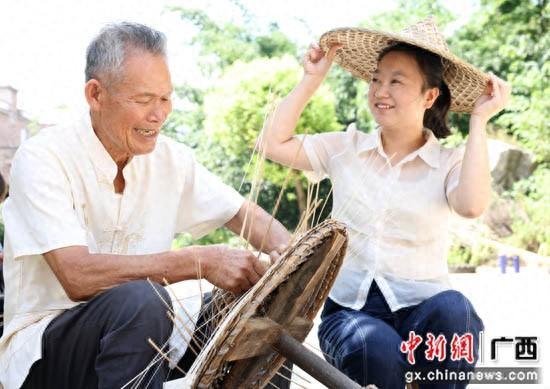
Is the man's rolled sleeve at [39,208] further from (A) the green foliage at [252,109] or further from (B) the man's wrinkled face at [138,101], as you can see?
(A) the green foliage at [252,109]

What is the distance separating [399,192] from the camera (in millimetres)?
2459

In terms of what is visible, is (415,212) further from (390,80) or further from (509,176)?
(509,176)

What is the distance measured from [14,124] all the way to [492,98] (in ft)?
28.3

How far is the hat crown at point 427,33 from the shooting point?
243cm

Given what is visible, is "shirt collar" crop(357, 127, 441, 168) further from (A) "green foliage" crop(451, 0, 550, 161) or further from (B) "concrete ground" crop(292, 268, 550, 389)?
(A) "green foliage" crop(451, 0, 550, 161)

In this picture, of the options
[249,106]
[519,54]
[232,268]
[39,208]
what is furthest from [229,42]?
[232,268]

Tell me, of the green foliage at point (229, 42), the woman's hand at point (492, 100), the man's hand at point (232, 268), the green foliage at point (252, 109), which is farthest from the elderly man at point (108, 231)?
the green foliage at point (229, 42)

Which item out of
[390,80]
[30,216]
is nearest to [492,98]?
[390,80]

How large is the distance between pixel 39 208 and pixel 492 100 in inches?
56.1

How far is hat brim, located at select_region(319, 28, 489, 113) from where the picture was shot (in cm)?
244

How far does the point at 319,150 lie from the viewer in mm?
2607

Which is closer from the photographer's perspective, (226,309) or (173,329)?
(226,309)

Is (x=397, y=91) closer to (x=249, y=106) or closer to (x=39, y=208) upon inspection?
(x=39, y=208)

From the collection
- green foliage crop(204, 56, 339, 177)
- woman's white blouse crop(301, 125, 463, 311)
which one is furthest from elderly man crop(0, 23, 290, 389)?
green foliage crop(204, 56, 339, 177)
